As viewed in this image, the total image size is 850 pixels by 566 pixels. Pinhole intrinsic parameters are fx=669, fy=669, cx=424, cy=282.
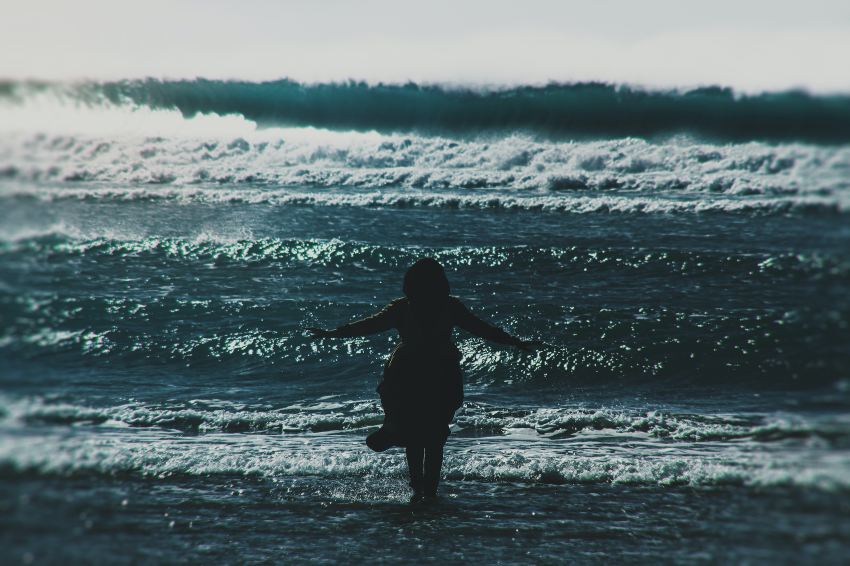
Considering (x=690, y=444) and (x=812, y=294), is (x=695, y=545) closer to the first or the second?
(x=812, y=294)

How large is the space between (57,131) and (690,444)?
198 inches

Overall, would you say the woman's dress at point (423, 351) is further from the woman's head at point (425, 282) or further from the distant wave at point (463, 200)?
the distant wave at point (463, 200)

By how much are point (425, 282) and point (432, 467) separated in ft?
4.00

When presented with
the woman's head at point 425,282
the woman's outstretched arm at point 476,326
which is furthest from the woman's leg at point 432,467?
the woman's head at point 425,282

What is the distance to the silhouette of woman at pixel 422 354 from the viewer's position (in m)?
3.99

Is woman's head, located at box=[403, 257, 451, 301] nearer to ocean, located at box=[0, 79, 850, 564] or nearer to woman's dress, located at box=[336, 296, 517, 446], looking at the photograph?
woman's dress, located at box=[336, 296, 517, 446]

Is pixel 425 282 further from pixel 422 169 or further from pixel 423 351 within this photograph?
pixel 422 169

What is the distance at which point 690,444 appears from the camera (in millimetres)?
5496

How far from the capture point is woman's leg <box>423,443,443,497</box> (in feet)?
13.8

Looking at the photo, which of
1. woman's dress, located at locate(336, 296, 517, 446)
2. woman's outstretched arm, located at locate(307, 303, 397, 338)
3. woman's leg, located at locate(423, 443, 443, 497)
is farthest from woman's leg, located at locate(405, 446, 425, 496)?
woman's outstretched arm, located at locate(307, 303, 397, 338)

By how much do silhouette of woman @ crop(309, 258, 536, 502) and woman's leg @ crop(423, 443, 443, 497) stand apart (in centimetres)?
3

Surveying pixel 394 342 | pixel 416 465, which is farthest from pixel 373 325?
pixel 394 342

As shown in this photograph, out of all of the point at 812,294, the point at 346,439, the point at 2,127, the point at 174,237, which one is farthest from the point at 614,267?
the point at 2,127

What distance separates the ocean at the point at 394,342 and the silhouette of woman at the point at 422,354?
1.67 feet
